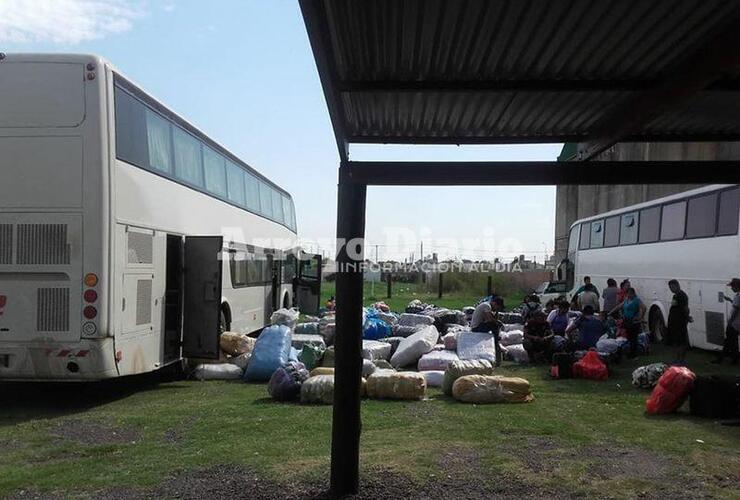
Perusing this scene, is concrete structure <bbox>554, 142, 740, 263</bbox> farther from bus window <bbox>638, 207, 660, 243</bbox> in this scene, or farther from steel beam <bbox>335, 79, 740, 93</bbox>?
steel beam <bbox>335, 79, 740, 93</bbox>

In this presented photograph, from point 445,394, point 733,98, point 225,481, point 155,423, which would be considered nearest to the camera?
point 733,98

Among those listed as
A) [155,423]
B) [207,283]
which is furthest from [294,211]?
[155,423]

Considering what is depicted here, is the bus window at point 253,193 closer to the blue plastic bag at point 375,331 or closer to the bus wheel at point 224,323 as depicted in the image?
the bus wheel at point 224,323

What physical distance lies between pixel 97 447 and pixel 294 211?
16.4 meters

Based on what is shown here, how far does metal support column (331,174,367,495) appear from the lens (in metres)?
5.23

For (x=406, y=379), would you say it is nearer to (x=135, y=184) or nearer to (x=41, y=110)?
(x=135, y=184)

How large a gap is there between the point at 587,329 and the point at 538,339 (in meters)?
1.20

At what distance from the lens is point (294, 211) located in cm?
2314

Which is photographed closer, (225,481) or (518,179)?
(518,179)

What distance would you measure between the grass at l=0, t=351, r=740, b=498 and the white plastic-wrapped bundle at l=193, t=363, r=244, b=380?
104cm

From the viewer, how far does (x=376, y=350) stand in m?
12.9

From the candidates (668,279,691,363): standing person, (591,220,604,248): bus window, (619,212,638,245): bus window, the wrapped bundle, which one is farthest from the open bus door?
(591,220,604,248): bus window

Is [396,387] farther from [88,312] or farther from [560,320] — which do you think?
[560,320]

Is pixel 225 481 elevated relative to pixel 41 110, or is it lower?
lower
